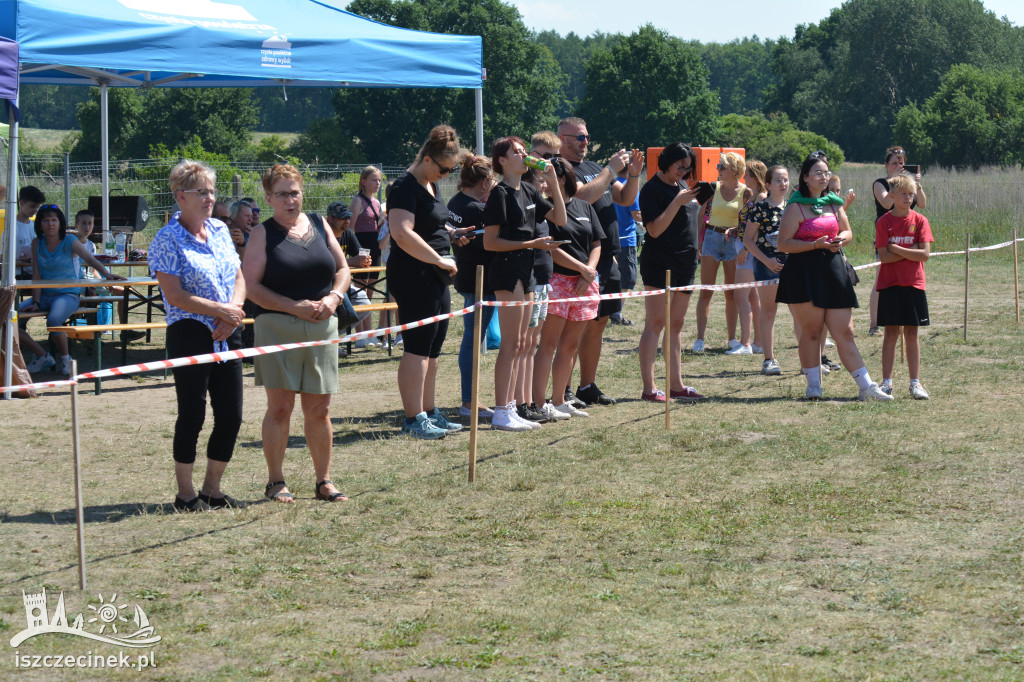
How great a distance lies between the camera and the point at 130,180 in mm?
23172

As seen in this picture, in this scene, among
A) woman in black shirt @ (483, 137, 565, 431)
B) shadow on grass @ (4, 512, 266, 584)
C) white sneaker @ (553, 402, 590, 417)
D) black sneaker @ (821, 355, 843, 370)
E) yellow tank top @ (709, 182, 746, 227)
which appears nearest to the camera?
shadow on grass @ (4, 512, 266, 584)

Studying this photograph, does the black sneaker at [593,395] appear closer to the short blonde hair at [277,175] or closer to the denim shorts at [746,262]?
the denim shorts at [746,262]

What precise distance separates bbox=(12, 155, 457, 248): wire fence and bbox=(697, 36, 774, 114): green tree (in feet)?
414

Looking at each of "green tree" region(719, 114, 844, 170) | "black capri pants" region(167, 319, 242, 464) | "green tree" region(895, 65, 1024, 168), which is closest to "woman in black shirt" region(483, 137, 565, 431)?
"black capri pants" region(167, 319, 242, 464)

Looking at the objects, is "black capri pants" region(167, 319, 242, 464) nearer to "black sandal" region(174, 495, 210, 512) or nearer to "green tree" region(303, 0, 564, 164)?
"black sandal" region(174, 495, 210, 512)

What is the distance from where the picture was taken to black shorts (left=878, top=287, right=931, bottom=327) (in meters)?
8.23

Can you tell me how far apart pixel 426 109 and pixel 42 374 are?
53.1 metres

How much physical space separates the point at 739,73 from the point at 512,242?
146 m

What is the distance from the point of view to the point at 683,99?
70.2 metres

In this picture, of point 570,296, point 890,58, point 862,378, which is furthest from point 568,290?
point 890,58

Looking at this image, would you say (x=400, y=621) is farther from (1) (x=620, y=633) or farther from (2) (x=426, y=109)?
(2) (x=426, y=109)

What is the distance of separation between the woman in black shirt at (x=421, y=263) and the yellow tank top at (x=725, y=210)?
13.5 ft

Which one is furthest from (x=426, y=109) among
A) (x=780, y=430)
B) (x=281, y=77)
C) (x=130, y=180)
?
(x=780, y=430)

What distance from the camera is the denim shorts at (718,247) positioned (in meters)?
10.6
